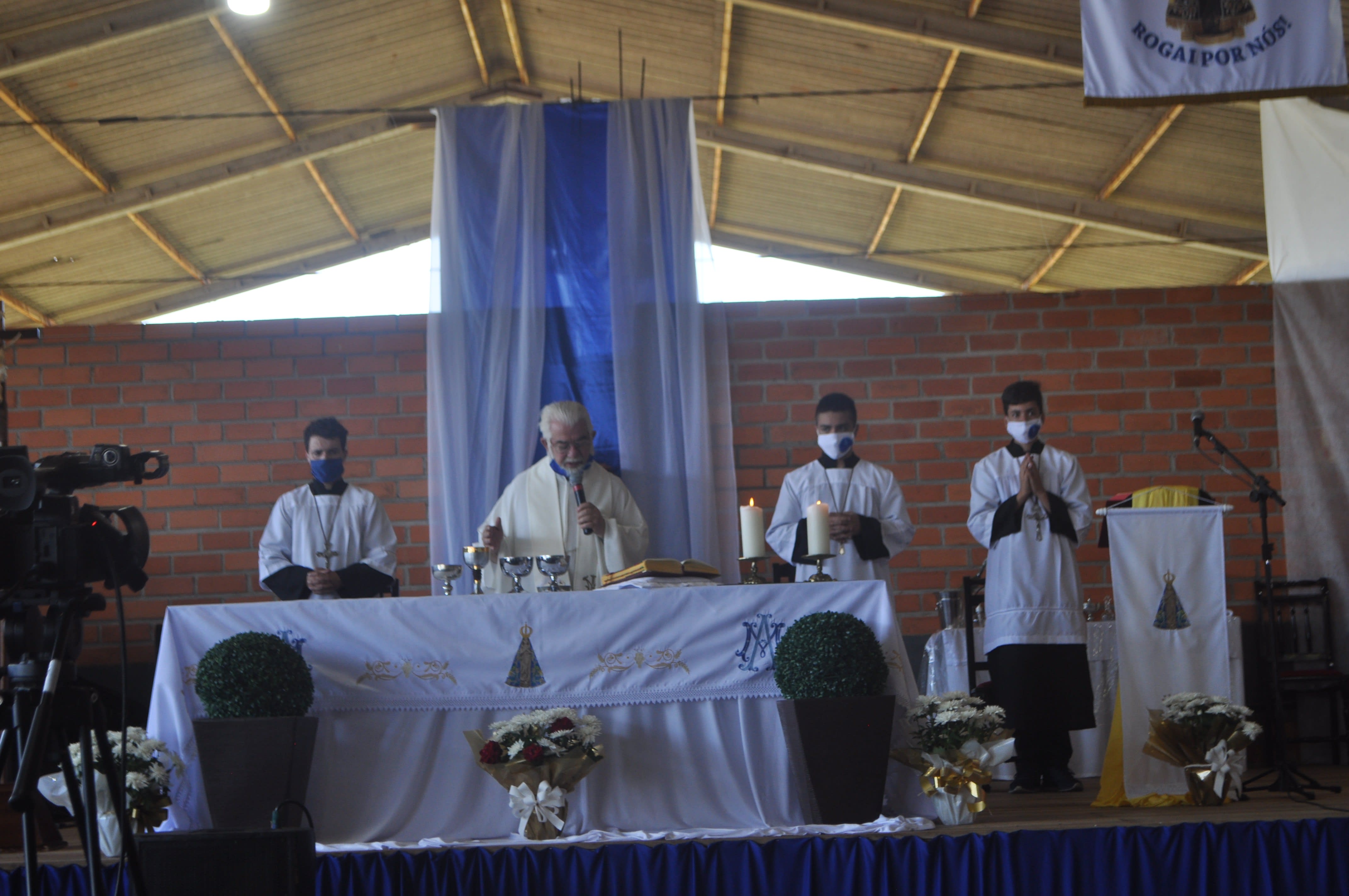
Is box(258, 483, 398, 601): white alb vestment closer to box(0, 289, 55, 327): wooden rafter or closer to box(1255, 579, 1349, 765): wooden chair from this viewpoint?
box(1255, 579, 1349, 765): wooden chair

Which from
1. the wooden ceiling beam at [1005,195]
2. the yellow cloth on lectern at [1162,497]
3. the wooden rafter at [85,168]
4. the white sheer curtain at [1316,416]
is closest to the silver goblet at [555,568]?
the yellow cloth on lectern at [1162,497]

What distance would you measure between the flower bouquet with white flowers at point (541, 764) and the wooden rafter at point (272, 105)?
4.48m

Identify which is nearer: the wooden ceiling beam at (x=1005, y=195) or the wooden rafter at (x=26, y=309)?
the wooden ceiling beam at (x=1005, y=195)

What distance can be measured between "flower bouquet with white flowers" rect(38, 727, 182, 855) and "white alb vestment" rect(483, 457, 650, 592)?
1.37 metres

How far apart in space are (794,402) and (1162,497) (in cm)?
196

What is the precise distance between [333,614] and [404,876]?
0.90m

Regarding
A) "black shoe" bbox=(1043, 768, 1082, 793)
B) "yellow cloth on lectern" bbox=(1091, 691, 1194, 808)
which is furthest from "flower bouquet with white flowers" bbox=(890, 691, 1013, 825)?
"black shoe" bbox=(1043, 768, 1082, 793)

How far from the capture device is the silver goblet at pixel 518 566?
3932 mm

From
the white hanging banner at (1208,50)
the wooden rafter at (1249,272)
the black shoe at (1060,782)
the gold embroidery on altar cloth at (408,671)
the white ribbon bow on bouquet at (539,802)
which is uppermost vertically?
the wooden rafter at (1249,272)

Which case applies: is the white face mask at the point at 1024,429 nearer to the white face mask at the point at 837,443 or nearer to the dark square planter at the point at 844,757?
the white face mask at the point at 837,443

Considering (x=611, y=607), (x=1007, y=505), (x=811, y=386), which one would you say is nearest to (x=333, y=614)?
(x=611, y=607)

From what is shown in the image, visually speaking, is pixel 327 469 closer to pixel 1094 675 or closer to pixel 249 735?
pixel 249 735

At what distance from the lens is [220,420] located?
605cm

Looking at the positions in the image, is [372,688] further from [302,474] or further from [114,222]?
[114,222]
